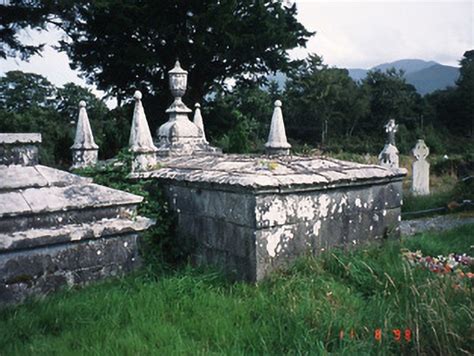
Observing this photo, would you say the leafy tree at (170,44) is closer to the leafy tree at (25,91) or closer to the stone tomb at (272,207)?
the leafy tree at (25,91)

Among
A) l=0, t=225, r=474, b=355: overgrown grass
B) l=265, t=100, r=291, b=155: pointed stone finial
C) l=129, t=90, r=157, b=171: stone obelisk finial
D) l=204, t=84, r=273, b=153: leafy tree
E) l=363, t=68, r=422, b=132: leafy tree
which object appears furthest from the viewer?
l=363, t=68, r=422, b=132: leafy tree

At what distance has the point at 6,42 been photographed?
50.6 feet

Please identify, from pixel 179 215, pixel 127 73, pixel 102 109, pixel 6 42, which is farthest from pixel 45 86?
pixel 179 215

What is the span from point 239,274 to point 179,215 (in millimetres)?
1128

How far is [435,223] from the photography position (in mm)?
9023

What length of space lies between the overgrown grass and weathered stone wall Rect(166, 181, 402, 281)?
204 millimetres

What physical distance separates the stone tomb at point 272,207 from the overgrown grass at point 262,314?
23 cm

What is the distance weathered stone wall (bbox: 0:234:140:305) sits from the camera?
392 centimetres

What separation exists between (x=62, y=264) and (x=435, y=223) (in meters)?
7.12

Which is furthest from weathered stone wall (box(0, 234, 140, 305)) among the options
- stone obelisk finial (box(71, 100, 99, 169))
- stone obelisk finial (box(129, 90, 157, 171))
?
stone obelisk finial (box(71, 100, 99, 169))

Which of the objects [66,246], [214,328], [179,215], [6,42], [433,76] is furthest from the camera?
[433,76]

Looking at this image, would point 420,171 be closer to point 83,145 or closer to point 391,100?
point 83,145

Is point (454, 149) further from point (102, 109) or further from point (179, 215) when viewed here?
point (179, 215)

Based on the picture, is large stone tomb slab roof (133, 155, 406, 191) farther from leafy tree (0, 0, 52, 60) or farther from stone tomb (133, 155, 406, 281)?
leafy tree (0, 0, 52, 60)
